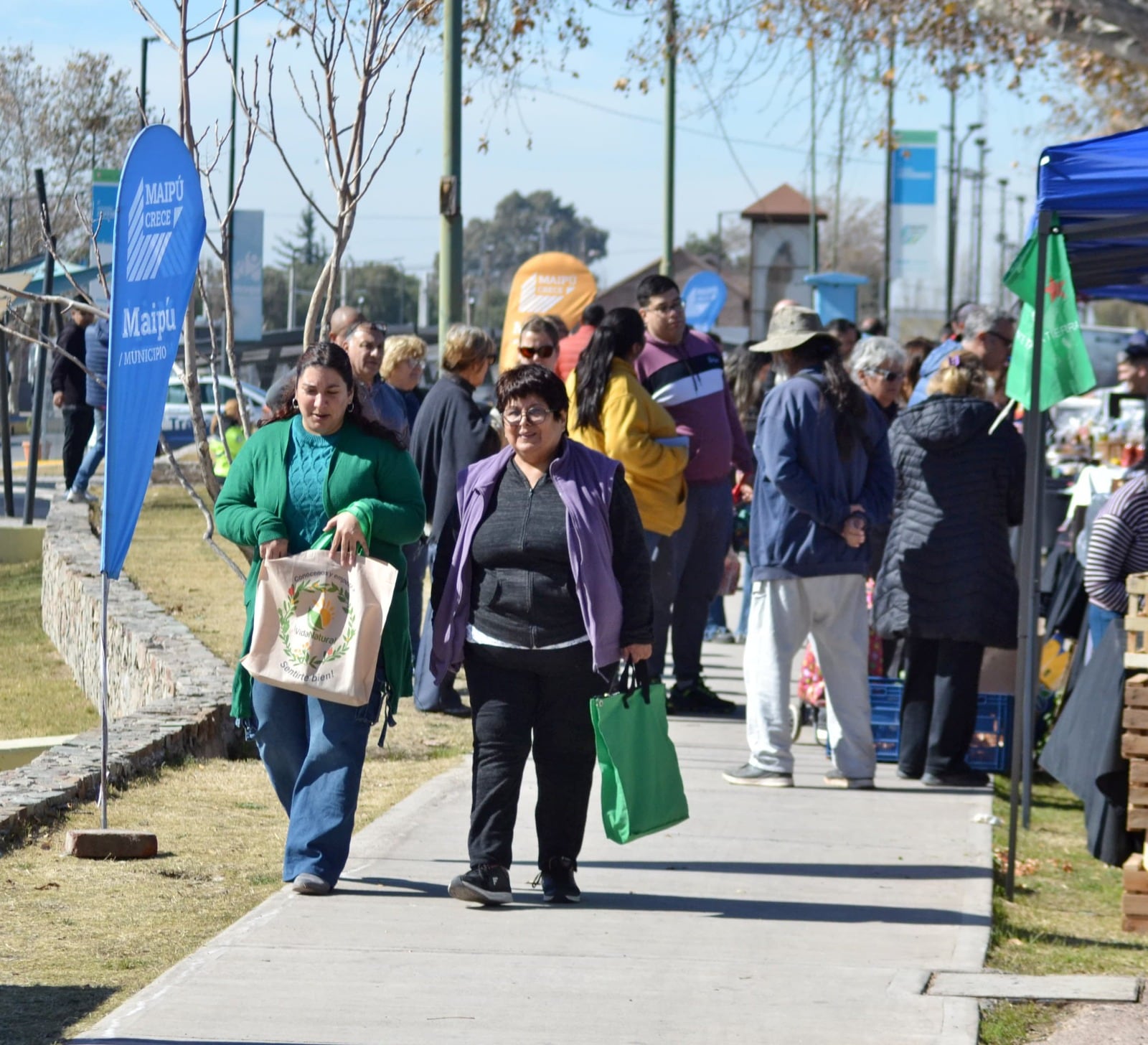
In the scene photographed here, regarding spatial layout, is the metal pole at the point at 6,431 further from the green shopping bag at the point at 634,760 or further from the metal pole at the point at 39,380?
the green shopping bag at the point at 634,760

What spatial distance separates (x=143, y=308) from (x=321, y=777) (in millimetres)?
1919

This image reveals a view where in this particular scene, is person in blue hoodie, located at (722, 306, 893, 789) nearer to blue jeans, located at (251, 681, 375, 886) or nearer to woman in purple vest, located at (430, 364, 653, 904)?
woman in purple vest, located at (430, 364, 653, 904)

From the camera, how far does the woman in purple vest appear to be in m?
5.71

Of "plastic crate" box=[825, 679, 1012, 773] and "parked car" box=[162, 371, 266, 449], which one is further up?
"parked car" box=[162, 371, 266, 449]

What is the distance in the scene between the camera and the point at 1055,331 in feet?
23.6

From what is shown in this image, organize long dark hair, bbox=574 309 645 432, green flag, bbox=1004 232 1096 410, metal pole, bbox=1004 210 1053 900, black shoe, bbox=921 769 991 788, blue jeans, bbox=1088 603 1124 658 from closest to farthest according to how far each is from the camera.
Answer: metal pole, bbox=1004 210 1053 900 → green flag, bbox=1004 232 1096 410 → blue jeans, bbox=1088 603 1124 658 → black shoe, bbox=921 769 991 788 → long dark hair, bbox=574 309 645 432

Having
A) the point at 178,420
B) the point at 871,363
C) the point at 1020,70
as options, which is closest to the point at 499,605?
the point at 871,363

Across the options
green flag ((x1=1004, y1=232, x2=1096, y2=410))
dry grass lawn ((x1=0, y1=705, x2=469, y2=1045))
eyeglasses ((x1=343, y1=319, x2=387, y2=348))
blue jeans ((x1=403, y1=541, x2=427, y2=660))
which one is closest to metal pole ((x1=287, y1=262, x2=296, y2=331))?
blue jeans ((x1=403, y1=541, x2=427, y2=660))

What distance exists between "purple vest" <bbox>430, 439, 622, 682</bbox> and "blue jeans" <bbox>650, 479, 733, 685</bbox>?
3535mm

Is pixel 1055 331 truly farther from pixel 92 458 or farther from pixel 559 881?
pixel 92 458

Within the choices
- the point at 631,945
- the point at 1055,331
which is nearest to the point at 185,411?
the point at 1055,331

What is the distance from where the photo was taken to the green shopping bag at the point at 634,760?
5.68 metres

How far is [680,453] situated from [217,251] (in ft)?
7.69

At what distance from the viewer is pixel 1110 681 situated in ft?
22.3
